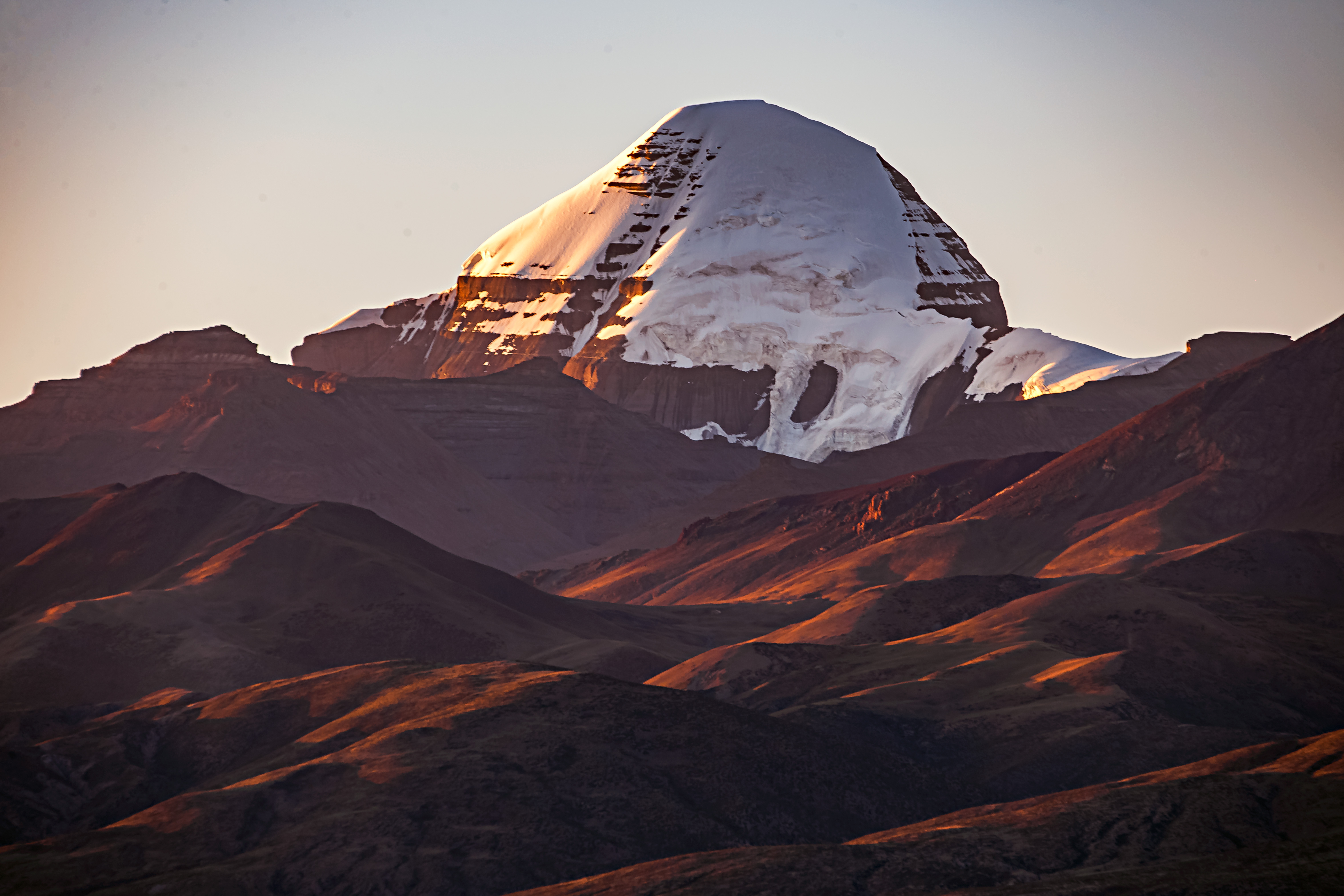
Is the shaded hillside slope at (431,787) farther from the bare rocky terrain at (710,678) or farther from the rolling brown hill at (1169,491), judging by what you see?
the rolling brown hill at (1169,491)

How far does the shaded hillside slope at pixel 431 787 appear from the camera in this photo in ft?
178

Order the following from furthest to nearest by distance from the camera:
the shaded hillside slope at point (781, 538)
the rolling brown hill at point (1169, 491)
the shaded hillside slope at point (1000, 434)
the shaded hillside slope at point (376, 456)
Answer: the shaded hillside slope at point (1000, 434)
the shaded hillside slope at point (376, 456)
the shaded hillside slope at point (781, 538)
the rolling brown hill at point (1169, 491)

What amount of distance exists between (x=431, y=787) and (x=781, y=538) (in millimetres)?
96945

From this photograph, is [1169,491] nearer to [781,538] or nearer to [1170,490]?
[1170,490]

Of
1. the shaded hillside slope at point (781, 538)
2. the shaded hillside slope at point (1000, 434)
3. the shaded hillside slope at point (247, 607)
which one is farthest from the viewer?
the shaded hillside slope at point (1000, 434)

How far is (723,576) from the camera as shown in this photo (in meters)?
148

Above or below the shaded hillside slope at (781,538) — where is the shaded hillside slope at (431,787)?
below

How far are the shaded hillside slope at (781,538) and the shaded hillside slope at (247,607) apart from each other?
27.1m

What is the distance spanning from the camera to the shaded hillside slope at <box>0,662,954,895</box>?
5416cm

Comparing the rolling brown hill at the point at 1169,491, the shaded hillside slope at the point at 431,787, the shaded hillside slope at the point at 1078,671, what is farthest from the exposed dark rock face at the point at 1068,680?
the rolling brown hill at the point at 1169,491

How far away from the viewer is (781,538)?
15425 centimetres

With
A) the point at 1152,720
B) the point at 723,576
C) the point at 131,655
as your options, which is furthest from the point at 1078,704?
the point at 723,576

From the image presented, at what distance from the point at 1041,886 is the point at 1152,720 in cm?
2832

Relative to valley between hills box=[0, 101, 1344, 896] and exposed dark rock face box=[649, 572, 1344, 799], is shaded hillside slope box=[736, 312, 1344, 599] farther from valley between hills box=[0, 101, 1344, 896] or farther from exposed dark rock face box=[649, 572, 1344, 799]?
exposed dark rock face box=[649, 572, 1344, 799]
